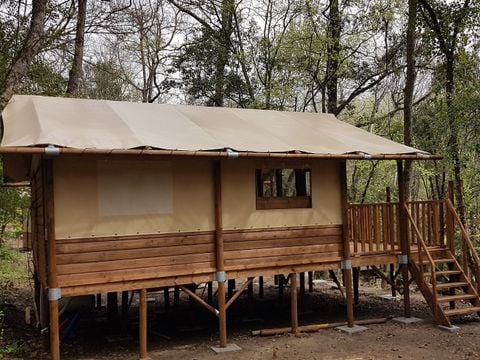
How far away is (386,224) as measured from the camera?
10.1 metres

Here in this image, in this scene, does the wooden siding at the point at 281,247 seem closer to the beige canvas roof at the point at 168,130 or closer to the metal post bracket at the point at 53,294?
the beige canvas roof at the point at 168,130

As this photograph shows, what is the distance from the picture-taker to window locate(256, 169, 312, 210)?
885 cm

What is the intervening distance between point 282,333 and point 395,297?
16.3ft

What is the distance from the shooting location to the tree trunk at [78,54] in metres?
15.5

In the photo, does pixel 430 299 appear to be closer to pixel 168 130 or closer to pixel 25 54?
pixel 168 130

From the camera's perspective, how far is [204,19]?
2089cm

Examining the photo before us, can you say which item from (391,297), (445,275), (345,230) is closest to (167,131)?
(345,230)

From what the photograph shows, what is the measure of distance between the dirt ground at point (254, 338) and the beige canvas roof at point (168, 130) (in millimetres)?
3380

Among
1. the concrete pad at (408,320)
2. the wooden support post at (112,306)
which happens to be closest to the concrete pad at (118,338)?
the wooden support post at (112,306)

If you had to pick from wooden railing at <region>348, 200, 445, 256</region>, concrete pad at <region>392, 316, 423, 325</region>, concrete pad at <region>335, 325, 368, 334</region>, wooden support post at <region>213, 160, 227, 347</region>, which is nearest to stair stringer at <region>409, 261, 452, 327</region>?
concrete pad at <region>392, 316, 423, 325</region>

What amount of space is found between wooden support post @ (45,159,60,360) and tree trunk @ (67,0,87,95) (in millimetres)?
9136

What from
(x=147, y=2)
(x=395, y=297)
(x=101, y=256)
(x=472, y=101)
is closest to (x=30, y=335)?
→ (x=101, y=256)

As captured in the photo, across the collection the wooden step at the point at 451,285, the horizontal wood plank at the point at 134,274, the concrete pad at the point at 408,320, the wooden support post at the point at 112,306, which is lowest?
the concrete pad at the point at 408,320

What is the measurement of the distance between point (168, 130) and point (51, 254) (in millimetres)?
2727
